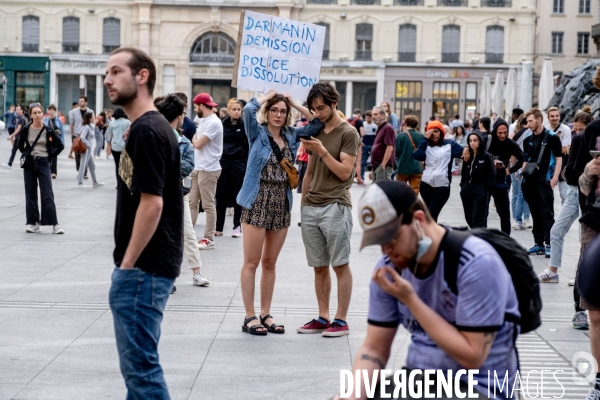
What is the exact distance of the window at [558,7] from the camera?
65.1 meters

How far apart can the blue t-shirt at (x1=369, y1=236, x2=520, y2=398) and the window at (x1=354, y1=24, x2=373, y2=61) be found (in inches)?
2222

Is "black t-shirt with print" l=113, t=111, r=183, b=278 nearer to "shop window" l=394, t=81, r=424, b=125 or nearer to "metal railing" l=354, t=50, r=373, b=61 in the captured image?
"shop window" l=394, t=81, r=424, b=125

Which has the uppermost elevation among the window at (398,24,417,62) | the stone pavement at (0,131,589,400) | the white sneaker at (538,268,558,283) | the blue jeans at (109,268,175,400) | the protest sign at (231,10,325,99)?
the window at (398,24,417,62)

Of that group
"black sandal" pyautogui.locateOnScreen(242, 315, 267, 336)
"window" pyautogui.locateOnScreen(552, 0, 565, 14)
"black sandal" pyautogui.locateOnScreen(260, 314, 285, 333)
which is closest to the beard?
"black sandal" pyautogui.locateOnScreen(242, 315, 267, 336)

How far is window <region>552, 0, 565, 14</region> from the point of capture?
213 ft

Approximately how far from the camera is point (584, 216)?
6223mm

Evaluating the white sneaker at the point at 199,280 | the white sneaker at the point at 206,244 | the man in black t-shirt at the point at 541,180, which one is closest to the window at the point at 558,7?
the man in black t-shirt at the point at 541,180

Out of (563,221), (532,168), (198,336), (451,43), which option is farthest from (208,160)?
(451,43)

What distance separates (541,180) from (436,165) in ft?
4.47

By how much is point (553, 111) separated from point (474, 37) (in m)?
47.3

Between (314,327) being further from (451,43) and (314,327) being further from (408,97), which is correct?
(451,43)

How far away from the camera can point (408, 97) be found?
59.0m

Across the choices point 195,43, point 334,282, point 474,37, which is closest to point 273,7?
point 195,43

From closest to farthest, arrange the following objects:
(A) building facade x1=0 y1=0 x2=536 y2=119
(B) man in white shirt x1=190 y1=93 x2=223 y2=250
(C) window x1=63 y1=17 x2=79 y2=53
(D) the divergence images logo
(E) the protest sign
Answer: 1. (D) the divergence images logo
2. (E) the protest sign
3. (B) man in white shirt x1=190 y1=93 x2=223 y2=250
4. (A) building facade x1=0 y1=0 x2=536 y2=119
5. (C) window x1=63 y1=17 x2=79 y2=53
